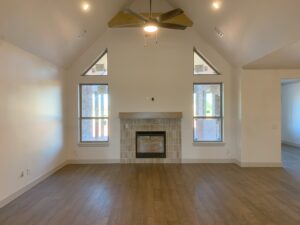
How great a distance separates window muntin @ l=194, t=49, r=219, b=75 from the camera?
282 inches

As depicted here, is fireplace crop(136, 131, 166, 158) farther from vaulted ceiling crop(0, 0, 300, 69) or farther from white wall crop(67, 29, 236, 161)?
vaulted ceiling crop(0, 0, 300, 69)

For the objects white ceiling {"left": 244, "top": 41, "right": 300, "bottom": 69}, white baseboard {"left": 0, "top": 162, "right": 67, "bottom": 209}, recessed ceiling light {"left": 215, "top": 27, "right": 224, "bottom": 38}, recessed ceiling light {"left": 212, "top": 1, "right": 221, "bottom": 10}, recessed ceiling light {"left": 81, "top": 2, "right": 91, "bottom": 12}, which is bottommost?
white baseboard {"left": 0, "top": 162, "right": 67, "bottom": 209}

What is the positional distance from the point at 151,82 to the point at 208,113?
1.85 metres

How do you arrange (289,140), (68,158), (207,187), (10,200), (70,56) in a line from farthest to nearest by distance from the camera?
1. (289,140)
2. (68,158)
3. (70,56)
4. (207,187)
5. (10,200)

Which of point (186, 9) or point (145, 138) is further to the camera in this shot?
point (145, 138)

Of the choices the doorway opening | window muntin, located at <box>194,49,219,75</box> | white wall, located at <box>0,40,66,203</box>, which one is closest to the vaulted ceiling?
white wall, located at <box>0,40,66,203</box>

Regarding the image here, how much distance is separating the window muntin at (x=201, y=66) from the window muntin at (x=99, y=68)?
2.55 meters

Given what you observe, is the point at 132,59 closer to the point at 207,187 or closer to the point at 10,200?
the point at 207,187

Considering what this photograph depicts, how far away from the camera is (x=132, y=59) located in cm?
707

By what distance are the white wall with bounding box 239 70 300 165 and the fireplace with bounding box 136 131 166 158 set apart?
212cm

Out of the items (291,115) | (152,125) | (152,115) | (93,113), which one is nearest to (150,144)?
(152,125)

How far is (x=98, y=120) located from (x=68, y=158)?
1.34 metres

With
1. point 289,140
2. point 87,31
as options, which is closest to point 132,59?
point 87,31

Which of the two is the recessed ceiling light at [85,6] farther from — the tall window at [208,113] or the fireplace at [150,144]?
the tall window at [208,113]
